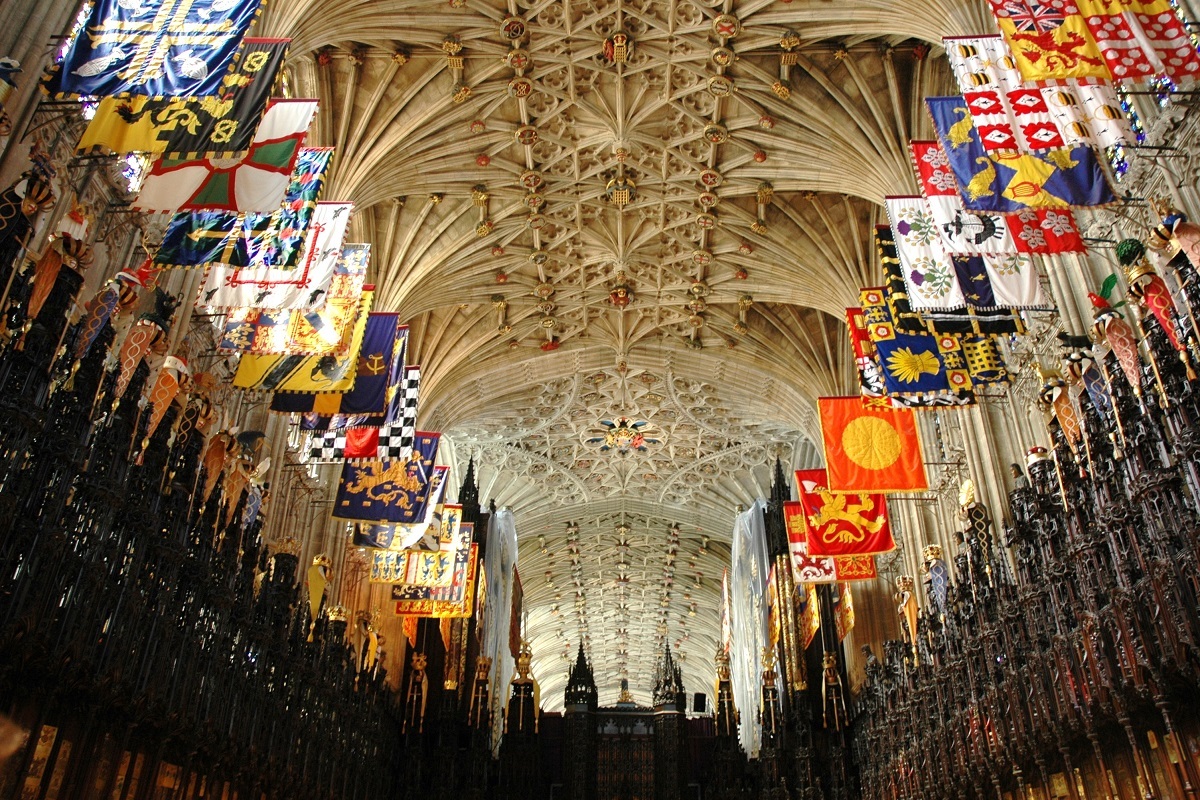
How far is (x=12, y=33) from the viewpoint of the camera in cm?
808

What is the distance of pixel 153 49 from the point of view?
844 centimetres

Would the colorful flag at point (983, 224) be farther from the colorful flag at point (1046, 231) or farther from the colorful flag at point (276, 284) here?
the colorful flag at point (276, 284)

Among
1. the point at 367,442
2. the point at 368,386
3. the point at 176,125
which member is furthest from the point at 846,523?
the point at 176,125

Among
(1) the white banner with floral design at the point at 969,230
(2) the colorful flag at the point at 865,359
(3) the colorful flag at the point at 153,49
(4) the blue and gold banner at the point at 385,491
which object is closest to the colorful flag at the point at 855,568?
(2) the colorful flag at the point at 865,359

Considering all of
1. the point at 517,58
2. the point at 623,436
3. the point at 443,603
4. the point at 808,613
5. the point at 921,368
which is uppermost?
the point at 517,58

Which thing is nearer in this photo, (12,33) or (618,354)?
(12,33)

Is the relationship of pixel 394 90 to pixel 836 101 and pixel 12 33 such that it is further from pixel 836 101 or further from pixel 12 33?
pixel 12 33

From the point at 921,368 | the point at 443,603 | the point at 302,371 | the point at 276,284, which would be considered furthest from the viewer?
the point at 443,603

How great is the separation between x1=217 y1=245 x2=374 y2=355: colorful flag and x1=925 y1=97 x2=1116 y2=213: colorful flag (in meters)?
8.06

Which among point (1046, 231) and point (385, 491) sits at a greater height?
point (1046, 231)

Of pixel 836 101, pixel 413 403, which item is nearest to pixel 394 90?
pixel 413 403

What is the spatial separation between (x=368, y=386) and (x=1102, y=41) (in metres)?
10.5

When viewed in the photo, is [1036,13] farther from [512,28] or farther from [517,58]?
[517,58]

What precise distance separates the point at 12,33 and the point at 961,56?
993 cm
